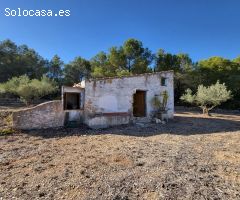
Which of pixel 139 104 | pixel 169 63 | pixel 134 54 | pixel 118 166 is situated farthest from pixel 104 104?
pixel 169 63

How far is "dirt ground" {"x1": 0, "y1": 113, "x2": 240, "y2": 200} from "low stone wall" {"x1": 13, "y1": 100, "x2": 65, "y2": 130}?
0.73 m

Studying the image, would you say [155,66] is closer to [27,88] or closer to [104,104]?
[27,88]

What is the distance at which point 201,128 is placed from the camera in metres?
14.1

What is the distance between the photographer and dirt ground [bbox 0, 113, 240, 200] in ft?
17.5

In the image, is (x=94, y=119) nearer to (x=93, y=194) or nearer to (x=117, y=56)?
(x=93, y=194)

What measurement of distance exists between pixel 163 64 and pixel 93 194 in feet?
86.6

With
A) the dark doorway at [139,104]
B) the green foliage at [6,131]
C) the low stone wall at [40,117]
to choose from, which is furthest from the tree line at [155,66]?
the green foliage at [6,131]

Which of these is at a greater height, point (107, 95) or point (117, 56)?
point (117, 56)

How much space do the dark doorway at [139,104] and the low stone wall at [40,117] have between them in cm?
534

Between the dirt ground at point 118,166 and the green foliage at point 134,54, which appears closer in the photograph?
the dirt ground at point 118,166

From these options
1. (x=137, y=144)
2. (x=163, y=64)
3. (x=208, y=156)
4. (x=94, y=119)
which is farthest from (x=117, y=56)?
(x=208, y=156)

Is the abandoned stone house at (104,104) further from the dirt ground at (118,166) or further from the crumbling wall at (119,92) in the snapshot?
the dirt ground at (118,166)

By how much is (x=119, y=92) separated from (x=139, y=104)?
7.33 feet

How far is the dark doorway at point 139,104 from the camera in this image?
53.7 ft
